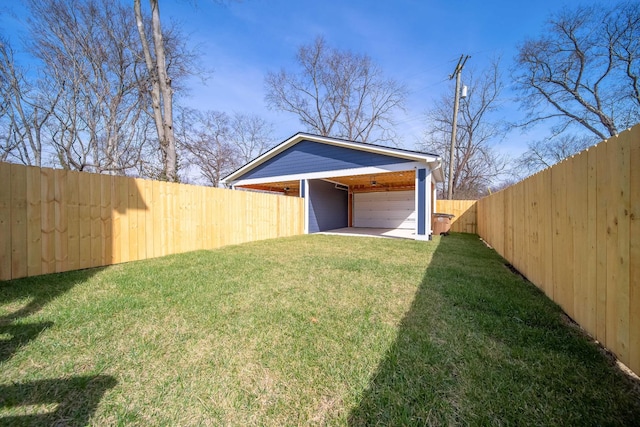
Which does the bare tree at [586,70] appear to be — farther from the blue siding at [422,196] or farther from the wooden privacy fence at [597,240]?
the wooden privacy fence at [597,240]

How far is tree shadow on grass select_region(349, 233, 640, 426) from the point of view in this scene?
1358 mm

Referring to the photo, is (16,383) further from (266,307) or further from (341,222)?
(341,222)

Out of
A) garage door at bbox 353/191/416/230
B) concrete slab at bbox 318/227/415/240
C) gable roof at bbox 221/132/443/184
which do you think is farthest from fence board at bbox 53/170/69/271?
garage door at bbox 353/191/416/230

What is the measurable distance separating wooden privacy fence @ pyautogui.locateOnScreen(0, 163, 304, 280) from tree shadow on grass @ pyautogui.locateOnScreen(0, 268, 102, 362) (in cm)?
36

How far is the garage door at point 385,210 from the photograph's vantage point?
13.4m

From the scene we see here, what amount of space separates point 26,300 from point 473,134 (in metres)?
22.5

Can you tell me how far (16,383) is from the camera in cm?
154

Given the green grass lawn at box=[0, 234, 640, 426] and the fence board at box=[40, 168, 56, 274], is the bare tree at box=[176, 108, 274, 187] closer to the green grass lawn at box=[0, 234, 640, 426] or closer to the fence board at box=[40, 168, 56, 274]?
the fence board at box=[40, 168, 56, 274]

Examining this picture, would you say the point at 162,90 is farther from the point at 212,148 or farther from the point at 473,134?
the point at 473,134

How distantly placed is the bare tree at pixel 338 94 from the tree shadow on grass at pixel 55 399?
69.3 ft

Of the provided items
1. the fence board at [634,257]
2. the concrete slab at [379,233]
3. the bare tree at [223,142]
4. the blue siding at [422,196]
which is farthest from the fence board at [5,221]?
the bare tree at [223,142]

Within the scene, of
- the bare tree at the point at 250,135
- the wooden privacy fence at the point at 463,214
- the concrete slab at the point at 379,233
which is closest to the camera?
the concrete slab at the point at 379,233

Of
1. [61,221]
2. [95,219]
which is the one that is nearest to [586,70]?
[95,219]

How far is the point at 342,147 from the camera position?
31.6 feet
